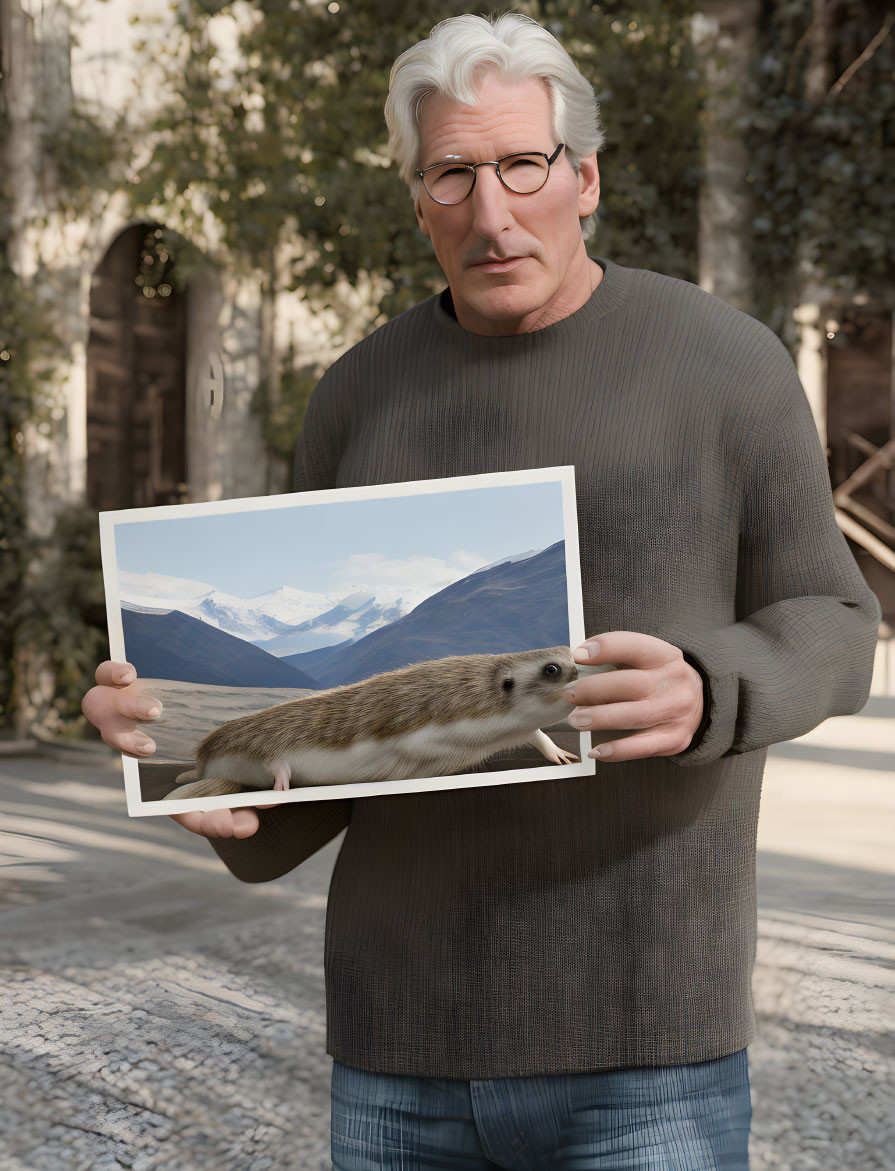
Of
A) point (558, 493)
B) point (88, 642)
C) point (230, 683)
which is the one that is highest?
point (558, 493)

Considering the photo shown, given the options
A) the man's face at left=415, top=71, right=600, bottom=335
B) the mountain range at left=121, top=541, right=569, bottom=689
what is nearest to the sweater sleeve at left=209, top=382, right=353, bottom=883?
the mountain range at left=121, top=541, right=569, bottom=689

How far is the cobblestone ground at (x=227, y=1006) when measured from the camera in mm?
3260

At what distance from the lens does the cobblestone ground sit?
10.7 ft

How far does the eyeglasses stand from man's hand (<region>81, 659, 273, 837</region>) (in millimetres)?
578

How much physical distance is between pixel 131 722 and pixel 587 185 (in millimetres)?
754

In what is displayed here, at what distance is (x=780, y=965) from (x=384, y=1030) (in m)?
3.37

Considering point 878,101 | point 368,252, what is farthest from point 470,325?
point 878,101

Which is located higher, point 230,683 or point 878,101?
point 878,101

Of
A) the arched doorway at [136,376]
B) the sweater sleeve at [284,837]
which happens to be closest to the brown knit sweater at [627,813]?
the sweater sleeve at [284,837]

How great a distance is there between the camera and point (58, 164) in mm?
8086

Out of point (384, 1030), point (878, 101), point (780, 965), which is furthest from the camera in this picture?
point (878, 101)

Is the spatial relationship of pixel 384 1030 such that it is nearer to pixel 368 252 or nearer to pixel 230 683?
pixel 230 683

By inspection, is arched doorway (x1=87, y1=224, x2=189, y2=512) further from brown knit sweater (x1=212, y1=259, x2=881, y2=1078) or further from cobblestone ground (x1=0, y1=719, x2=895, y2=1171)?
brown knit sweater (x1=212, y1=259, x2=881, y2=1078)

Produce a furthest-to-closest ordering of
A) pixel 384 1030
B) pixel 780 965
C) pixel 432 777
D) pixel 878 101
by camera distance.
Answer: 1. pixel 878 101
2. pixel 780 965
3. pixel 384 1030
4. pixel 432 777
